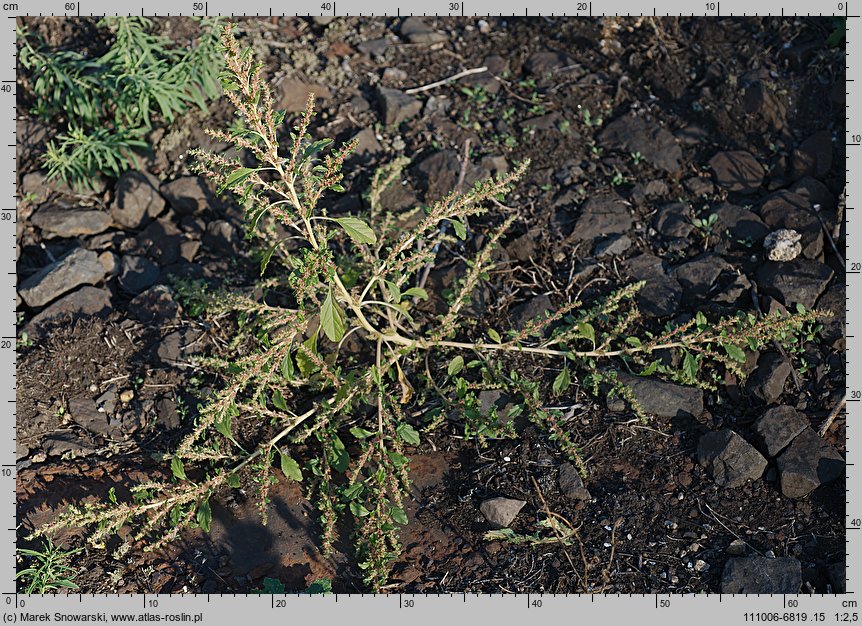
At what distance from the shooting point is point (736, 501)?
3887mm

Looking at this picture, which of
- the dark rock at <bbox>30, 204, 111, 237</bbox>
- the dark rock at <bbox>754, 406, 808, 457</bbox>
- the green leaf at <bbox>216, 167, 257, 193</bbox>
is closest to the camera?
the green leaf at <bbox>216, 167, 257, 193</bbox>

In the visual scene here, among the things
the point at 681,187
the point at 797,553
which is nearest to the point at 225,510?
the point at 797,553

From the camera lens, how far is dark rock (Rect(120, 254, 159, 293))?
5062mm

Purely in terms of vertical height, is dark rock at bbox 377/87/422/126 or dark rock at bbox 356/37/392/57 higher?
dark rock at bbox 356/37/392/57

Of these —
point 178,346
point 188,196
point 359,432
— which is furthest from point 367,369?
point 188,196

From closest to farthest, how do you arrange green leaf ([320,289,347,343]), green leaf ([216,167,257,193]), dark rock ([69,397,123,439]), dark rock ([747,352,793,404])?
green leaf ([216,167,257,193]), green leaf ([320,289,347,343]), dark rock ([747,352,793,404]), dark rock ([69,397,123,439])

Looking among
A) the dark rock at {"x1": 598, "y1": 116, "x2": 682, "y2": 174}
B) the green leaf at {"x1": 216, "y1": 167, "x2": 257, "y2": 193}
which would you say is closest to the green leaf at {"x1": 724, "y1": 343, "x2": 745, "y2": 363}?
the dark rock at {"x1": 598, "y1": 116, "x2": 682, "y2": 174}

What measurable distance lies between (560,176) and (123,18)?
312 centimetres

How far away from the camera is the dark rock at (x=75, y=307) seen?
15.5 feet

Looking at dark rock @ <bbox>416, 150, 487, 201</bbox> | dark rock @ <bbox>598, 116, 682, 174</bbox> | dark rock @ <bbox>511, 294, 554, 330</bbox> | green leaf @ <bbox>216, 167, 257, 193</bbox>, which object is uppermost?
green leaf @ <bbox>216, 167, 257, 193</bbox>

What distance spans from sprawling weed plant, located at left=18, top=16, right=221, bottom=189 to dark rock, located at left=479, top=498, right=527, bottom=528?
11.0 feet

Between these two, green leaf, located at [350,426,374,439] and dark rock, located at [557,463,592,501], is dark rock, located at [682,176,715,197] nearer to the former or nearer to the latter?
dark rock, located at [557,463,592,501]

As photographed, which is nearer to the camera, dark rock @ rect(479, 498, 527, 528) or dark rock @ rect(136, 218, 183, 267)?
dark rock @ rect(479, 498, 527, 528)

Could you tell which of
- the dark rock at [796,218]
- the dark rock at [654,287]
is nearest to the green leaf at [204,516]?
the dark rock at [654,287]
